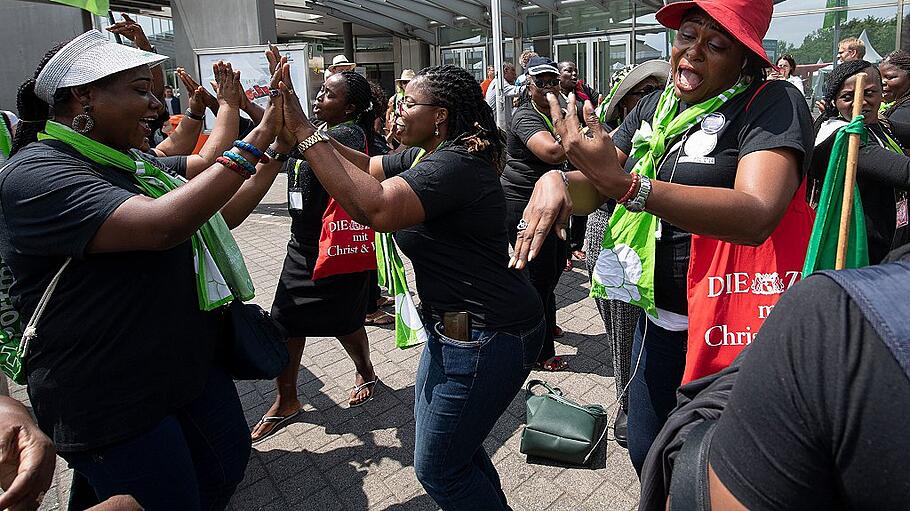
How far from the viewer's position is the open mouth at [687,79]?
2.03 metres

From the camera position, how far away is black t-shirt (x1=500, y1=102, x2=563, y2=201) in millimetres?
4434

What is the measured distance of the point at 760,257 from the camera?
6.48 feet

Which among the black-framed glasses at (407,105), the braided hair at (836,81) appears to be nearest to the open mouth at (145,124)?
the black-framed glasses at (407,105)

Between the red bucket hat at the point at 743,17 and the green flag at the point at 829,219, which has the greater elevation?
the red bucket hat at the point at 743,17

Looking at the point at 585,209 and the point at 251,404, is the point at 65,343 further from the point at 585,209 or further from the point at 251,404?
the point at 251,404

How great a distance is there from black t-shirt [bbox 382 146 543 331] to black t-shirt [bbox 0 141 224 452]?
0.88m

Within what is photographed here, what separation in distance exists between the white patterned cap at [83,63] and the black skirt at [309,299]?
188cm

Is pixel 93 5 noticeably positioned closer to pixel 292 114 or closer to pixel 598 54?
pixel 292 114

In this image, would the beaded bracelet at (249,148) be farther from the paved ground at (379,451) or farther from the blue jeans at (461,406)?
the paved ground at (379,451)

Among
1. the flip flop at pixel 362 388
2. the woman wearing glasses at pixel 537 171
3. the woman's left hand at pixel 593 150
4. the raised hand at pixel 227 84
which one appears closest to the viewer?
the woman's left hand at pixel 593 150

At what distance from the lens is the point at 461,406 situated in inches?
88.5

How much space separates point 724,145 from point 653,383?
90 cm

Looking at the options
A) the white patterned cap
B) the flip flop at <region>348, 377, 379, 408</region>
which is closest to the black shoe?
the flip flop at <region>348, 377, 379, 408</region>

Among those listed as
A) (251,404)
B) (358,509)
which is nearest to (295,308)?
(251,404)
